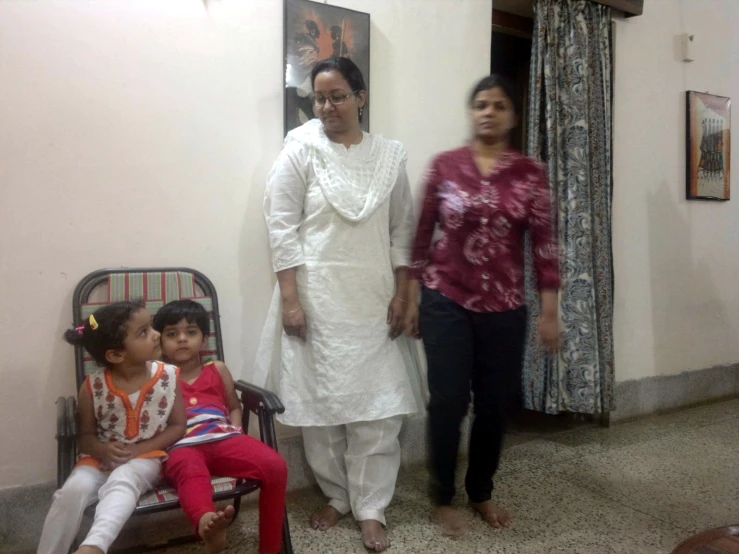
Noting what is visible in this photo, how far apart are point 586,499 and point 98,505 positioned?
1.58 meters

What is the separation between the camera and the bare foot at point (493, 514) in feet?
5.94

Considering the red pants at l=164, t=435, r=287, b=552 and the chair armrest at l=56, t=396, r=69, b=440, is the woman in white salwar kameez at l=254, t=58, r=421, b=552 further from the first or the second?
the chair armrest at l=56, t=396, r=69, b=440

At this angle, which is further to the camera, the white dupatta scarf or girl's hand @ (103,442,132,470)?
the white dupatta scarf

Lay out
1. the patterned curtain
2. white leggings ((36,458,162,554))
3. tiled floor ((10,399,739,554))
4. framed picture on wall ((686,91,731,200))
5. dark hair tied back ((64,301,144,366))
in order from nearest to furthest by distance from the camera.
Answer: white leggings ((36,458,162,554))
dark hair tied back ((64,301,144,366))
tiled floor ((10,399,739,554))
the patterned curtain
framed picture on wall ((686,91,731,200))

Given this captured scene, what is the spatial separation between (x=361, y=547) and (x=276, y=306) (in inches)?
30.3

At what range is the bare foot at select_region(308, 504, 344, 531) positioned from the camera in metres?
1.81

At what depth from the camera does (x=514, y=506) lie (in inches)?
77.5

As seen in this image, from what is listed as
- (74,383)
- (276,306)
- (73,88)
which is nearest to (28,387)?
(74,383)

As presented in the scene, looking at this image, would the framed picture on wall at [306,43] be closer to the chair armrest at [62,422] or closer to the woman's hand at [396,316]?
the woman's hand at [396,316]

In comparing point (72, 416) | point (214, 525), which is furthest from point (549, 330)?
point (72, 416)

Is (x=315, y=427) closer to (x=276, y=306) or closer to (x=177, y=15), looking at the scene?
(x=276, y=306)

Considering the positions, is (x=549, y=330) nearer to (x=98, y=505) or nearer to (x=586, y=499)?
(x=586, y=499)

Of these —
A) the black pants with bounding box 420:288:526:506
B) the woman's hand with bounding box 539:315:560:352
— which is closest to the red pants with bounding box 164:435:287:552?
the black pants with bounding box 420:288:526:506

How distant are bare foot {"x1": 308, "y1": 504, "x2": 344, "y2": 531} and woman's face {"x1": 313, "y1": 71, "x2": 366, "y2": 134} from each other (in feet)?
3.95
